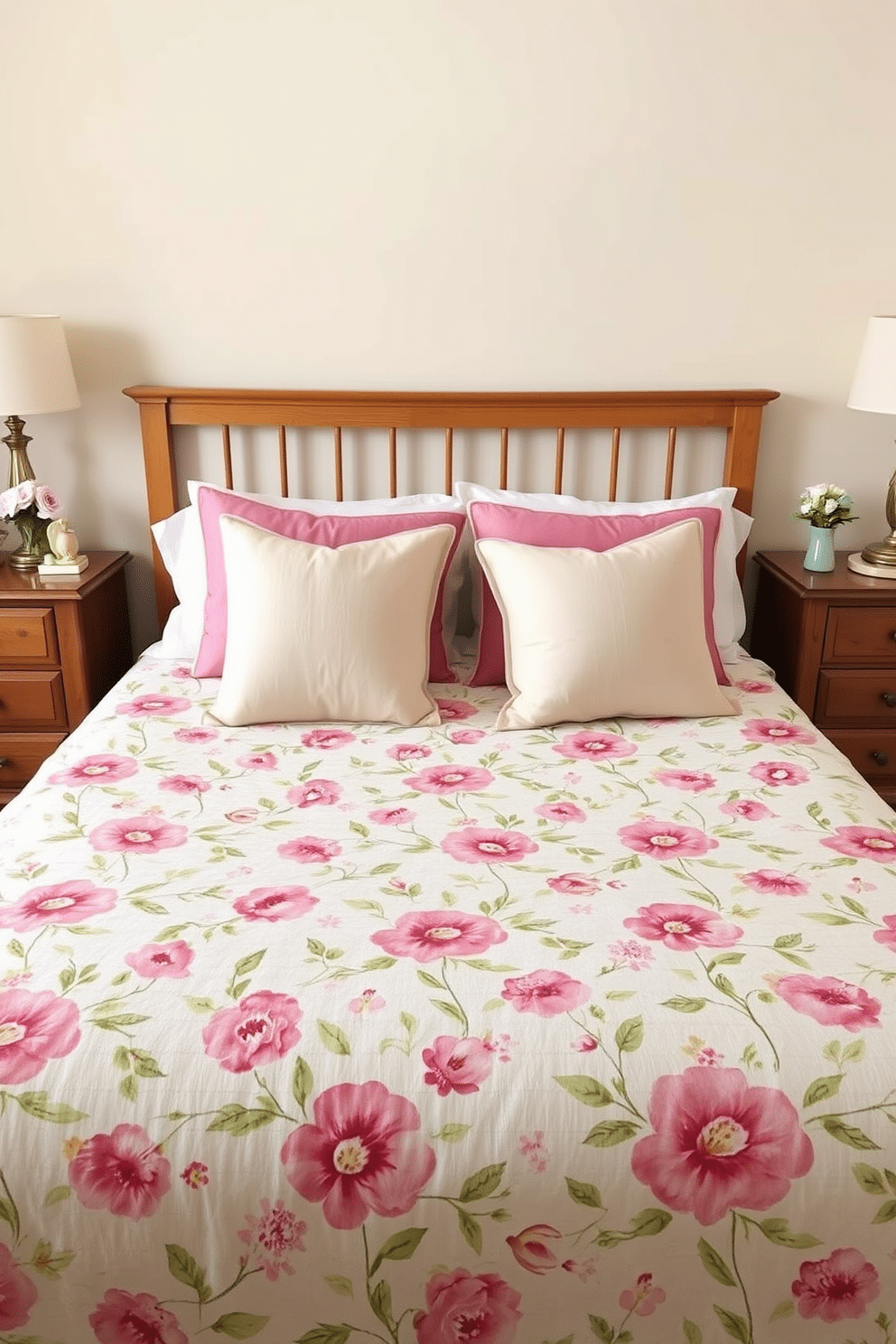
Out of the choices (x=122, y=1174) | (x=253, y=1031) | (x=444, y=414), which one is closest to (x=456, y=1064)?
(x=253, y=1031)

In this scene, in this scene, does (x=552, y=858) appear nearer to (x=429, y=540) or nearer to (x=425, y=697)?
(x=425, y=697)

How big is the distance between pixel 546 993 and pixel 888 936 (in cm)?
48

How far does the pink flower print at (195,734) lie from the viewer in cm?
206

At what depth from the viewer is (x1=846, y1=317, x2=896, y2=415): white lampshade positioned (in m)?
2.44

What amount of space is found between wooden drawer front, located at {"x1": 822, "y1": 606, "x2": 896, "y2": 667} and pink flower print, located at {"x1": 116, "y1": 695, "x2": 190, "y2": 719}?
1.48 meters

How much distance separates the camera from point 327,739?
6.82 ft

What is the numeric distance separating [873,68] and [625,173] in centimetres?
61

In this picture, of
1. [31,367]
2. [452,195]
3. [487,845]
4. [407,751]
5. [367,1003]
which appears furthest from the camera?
[452,195]

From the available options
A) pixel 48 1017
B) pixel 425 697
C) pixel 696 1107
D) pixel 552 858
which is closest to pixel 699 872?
pixel 552 858

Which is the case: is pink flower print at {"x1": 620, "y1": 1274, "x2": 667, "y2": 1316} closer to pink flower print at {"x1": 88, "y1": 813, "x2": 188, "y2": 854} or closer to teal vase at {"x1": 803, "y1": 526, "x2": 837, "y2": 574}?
pink flower print at {"x1": 88, "y1": 813, "x2": 188, "y2": 854}

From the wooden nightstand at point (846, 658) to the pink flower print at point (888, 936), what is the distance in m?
1.17

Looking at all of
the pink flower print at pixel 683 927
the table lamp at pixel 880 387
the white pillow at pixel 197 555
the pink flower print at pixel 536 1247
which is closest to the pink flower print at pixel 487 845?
the pink flower print at pixel 683 927

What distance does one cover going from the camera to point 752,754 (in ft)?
6.58

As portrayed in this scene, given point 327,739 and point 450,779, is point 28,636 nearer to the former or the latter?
point 327,739
